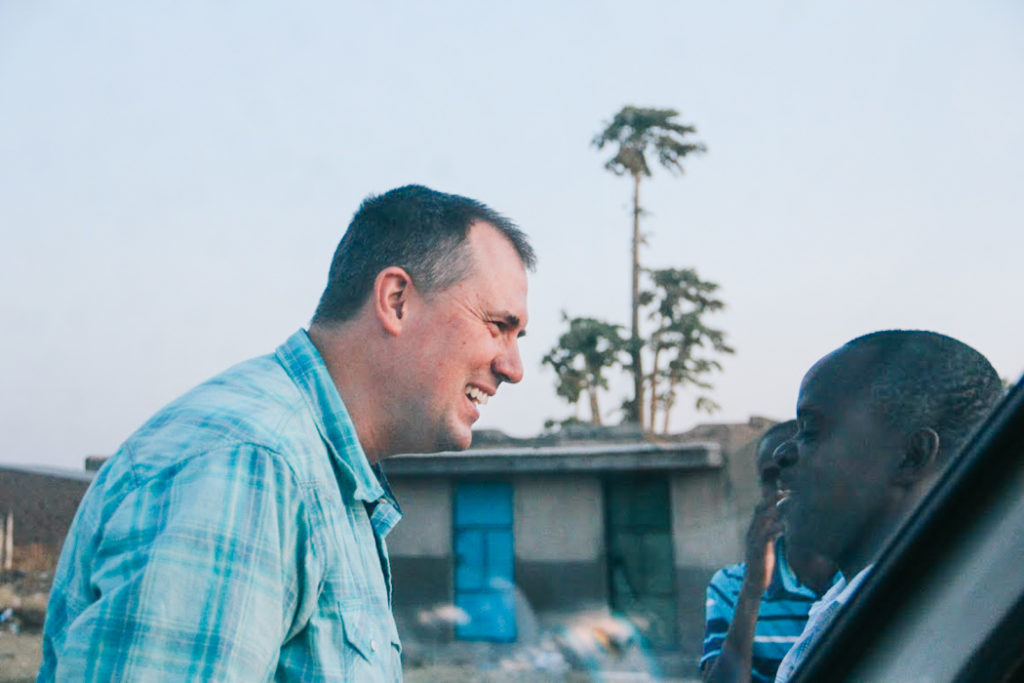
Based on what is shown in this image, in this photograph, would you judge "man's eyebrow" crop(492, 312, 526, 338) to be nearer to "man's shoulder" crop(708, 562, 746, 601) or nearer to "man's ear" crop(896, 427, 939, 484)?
"man's ear" crop(896, 427, 939, 484)

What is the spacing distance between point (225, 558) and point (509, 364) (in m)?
0.99

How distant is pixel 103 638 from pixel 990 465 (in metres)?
1.08

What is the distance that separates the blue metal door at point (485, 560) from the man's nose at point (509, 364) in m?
15.0

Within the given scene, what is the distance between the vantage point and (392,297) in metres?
1.99

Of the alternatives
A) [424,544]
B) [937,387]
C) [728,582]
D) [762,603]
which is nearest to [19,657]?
[424,544]

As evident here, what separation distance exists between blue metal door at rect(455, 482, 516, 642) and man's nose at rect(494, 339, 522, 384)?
49.1 feet

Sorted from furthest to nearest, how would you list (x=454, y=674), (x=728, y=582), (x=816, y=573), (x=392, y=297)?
(x=454, y=674) → (x=728, y=582) → (x=816, y=573) → (x=392, y=297)

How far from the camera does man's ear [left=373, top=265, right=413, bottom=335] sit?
1.95 metres

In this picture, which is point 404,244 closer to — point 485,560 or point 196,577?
point 196,577

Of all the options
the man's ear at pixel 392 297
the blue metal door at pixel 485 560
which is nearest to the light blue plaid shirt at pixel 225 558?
the man's ear at pixel 392 297

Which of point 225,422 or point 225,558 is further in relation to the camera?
point 225,422

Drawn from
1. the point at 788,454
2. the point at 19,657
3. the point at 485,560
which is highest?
the point at 788,454

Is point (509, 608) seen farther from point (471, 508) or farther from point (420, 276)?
point (420, 276)

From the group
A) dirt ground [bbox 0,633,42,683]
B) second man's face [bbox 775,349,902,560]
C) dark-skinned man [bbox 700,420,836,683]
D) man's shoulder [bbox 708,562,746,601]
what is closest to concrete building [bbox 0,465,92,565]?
dirt ground [bbox 0,633,42,683]
